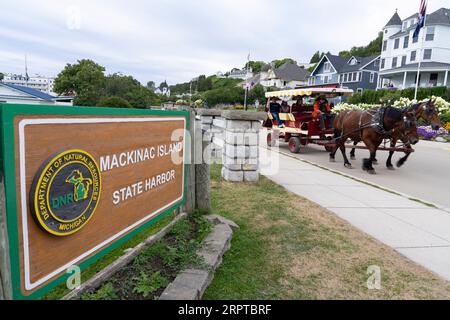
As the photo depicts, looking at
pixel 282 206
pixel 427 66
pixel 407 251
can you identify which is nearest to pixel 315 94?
pixel 282 206

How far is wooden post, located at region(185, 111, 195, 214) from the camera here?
163 inches

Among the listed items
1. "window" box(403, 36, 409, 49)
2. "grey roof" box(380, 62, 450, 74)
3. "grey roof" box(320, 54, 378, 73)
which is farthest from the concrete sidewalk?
"grey roof" box(320, 54, 378, 73)

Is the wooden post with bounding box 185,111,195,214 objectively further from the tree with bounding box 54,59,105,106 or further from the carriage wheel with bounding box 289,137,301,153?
the tree with bounding box 54,59,105,106

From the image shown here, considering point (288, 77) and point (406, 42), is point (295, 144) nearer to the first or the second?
point (406, 42)

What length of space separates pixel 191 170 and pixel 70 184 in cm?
232

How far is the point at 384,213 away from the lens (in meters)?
5.55

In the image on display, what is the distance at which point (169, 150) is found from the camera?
11.8 ft

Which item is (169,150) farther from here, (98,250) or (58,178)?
(58,178)

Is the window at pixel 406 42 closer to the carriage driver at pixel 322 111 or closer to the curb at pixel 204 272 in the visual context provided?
the carriage driver at pixel 322 111

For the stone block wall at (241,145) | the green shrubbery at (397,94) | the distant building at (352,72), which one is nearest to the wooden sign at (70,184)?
the stone block wall at (241,145)

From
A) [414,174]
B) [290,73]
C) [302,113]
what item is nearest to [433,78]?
[302,113]

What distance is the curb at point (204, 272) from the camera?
8.70ft

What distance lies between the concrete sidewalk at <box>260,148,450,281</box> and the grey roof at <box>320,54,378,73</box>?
51.1 meters

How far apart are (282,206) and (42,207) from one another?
4.29 meters
